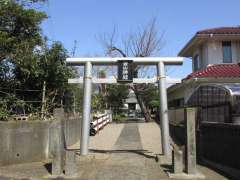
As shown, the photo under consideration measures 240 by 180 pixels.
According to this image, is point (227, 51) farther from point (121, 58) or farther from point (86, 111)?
point (86, 111)

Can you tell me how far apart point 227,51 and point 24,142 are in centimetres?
1550

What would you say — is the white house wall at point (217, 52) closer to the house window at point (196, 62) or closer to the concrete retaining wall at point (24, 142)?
the house window at point (196, 62)

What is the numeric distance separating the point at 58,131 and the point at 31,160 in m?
1.86

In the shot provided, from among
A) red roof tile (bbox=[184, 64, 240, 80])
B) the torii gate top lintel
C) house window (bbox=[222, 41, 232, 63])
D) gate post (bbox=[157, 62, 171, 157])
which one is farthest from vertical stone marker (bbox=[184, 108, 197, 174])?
house window (bbox=[222, 41, 232, 63])

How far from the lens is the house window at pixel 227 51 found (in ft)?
78.4

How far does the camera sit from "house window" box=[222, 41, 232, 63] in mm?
23891

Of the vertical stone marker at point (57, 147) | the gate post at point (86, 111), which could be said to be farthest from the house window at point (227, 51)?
the vertical stone marker at point (57, 147)

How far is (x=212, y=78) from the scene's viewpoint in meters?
21.1

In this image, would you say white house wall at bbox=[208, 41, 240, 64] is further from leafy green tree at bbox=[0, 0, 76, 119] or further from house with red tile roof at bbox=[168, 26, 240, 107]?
leafy green tree at bbox=[0, 0, 76, 119]

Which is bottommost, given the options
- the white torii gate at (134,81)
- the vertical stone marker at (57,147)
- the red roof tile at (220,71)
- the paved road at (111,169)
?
the paved road at (111,169)

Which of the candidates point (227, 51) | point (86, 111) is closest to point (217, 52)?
point (227, 51)

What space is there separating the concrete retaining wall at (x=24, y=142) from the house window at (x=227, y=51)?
558 inches

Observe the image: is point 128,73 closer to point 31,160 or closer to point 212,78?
point 31,160

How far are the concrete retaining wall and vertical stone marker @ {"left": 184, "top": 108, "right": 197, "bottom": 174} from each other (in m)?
3.72
